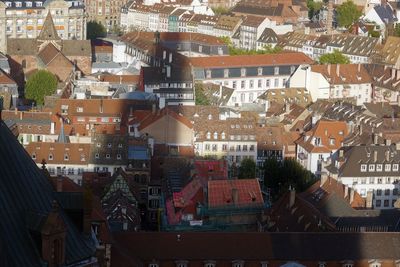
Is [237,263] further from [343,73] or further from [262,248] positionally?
[343,73]

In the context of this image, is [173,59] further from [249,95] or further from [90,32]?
[90,32]

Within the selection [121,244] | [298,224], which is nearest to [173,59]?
[298,224]

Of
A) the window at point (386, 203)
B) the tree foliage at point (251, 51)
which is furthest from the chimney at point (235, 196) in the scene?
the tree foliage at point (251, 51)

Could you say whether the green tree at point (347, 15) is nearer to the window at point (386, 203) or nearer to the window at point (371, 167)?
the window at point (371, 167)

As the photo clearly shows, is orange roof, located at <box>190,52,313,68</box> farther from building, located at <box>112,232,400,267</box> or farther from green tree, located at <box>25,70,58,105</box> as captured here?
building, located at <box>112,232,400,267</box>

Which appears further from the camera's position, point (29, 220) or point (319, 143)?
point (319, 143)

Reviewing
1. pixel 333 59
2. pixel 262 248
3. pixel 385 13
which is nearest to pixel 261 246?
pixel 262 248
